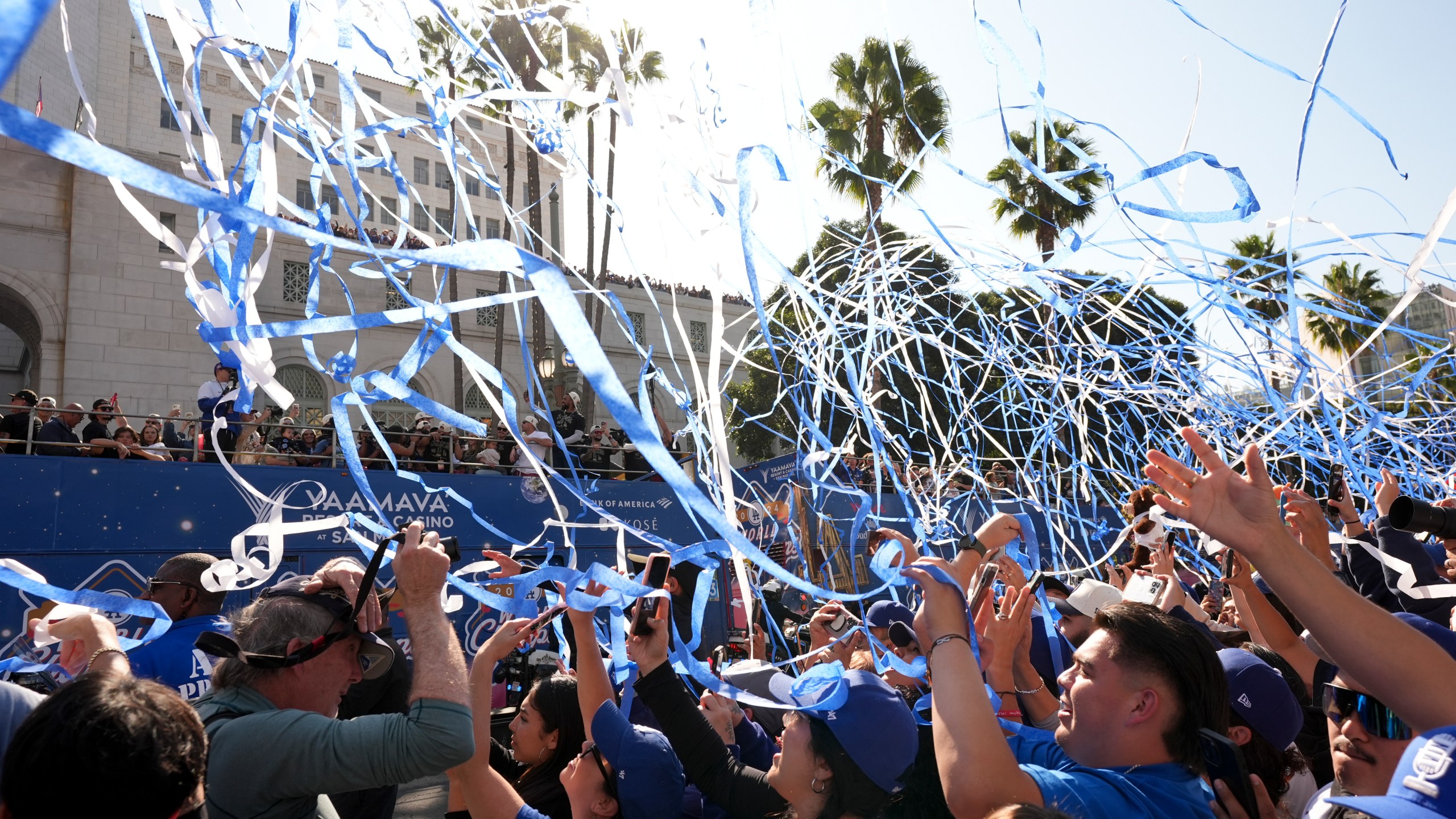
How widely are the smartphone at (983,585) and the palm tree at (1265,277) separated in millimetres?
1540

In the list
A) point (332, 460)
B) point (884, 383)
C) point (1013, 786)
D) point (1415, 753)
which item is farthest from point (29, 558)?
point (884, 383)

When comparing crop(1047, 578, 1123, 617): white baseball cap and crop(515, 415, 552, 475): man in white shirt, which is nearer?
crop(1047, 578, 1123, 617): white baseball cap

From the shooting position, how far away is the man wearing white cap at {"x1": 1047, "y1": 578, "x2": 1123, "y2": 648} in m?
3.54

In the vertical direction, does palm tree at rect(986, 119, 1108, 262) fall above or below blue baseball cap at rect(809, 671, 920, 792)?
above

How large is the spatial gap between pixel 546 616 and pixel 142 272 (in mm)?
23414

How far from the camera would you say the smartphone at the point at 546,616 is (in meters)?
2.63

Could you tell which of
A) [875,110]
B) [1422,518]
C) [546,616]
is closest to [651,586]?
[546,616]

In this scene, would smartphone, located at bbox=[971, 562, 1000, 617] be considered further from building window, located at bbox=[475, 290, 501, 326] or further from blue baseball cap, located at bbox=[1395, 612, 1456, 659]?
building window, located at bbox=[475, 290, 501, 326]

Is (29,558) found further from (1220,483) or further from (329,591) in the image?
(1220,483)

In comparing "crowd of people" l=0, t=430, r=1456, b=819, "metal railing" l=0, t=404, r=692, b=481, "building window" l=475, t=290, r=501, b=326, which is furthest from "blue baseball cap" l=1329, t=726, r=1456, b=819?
"building window" l=475, t=290, r=501, b=326

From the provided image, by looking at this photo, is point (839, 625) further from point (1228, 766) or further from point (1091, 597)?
point (1228, 766)

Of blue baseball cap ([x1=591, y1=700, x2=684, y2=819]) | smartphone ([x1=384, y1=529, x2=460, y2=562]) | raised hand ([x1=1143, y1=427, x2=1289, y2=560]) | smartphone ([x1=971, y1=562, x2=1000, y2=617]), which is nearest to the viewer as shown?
raised hand ([x1=1143, y1=427, x2=1289, y2=560])

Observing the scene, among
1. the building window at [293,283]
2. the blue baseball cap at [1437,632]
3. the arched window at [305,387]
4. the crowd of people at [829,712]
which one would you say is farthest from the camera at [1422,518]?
the building window at [293,283]

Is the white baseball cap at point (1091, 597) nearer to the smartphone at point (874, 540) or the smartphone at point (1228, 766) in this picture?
the smartphone at point (874, 540)
